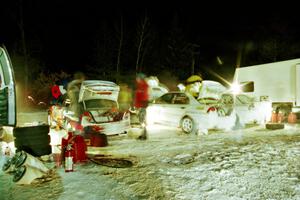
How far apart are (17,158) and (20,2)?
24.3m

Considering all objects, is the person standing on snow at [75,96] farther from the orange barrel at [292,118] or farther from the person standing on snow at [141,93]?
the orange barrel at [292,118]

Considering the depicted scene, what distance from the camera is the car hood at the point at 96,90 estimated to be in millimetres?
7832

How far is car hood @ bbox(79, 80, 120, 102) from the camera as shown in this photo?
783 centimetres

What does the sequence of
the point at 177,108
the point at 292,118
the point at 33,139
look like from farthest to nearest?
1. the point at 292,118
2. the point at 177,108
3. the point at 33,139

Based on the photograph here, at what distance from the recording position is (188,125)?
9016mm

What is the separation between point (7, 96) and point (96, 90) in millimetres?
2690

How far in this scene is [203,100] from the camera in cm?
952

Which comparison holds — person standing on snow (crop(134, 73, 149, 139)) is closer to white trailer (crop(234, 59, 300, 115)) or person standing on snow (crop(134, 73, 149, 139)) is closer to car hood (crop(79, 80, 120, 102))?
car hood (crop(79, 80, 120, 102))

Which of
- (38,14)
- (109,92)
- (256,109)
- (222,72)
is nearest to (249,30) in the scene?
(222,72)

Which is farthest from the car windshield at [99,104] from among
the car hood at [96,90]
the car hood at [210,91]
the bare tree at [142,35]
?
the bare tree at [142,35]

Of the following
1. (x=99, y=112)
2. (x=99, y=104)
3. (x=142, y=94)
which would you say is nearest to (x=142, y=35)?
(x=142, y=94)

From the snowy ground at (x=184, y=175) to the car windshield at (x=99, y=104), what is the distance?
1.44 meters

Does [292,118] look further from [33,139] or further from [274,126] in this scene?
[33,139]

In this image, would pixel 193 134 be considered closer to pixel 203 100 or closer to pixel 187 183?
pixel 203 100
